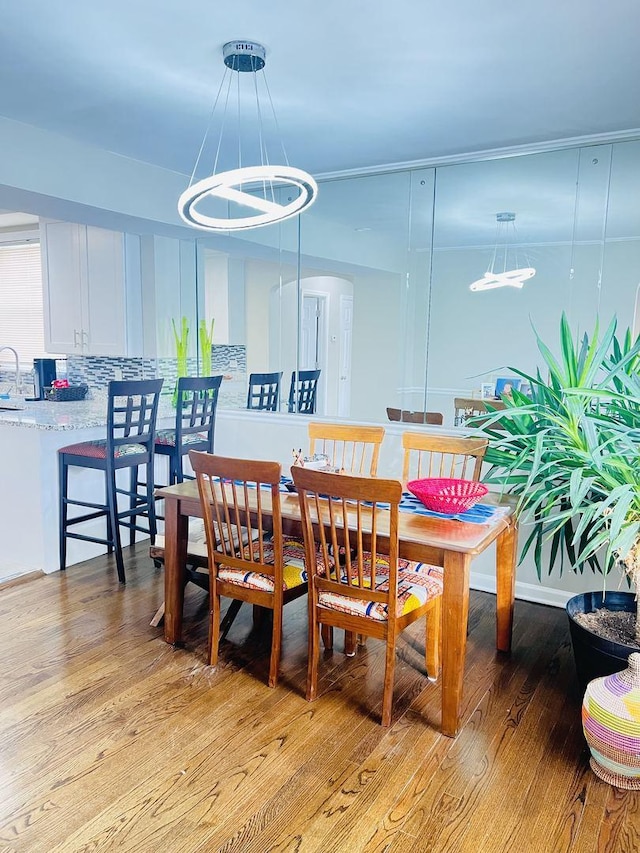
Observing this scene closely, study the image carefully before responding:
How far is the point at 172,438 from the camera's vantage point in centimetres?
431

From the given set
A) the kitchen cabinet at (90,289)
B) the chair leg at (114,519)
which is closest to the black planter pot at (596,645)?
the chair leg at (114,519)

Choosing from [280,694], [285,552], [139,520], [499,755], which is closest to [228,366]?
[139,520]

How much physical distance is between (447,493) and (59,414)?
2.83m

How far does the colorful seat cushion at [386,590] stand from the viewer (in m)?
2.39

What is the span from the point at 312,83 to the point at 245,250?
2020mm

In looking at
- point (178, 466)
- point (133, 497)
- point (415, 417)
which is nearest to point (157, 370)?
point (178, 466)

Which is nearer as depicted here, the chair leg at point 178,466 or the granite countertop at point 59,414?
the granite countertop at point 59,414

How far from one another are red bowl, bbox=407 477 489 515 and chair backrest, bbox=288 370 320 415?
178cm

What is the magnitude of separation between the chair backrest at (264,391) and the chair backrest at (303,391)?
0.12 metres

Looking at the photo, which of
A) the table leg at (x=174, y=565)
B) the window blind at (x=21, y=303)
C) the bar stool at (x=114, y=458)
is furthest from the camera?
the window blind at (x=21, y=303)

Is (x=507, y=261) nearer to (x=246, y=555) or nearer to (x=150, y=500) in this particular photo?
(x=246, y=555)

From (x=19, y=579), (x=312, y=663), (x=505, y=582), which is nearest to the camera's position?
(x=312, y=663)

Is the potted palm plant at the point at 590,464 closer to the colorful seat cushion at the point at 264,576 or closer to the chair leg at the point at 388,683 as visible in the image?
the chair leg at the point at 388,683

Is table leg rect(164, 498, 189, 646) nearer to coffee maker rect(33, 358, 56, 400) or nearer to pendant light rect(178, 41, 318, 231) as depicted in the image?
pendant light rect(178, 41, 318, 231)
